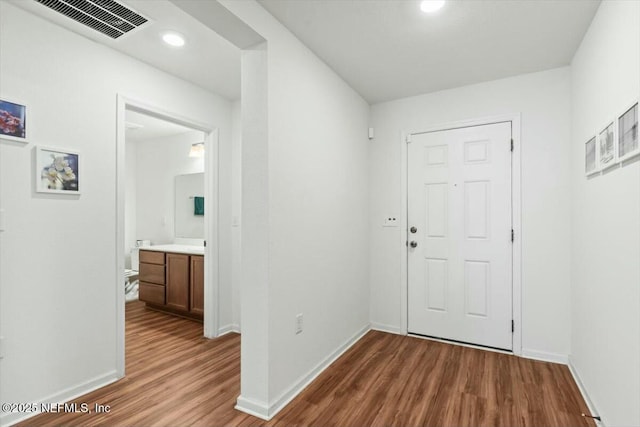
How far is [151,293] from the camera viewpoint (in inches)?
166

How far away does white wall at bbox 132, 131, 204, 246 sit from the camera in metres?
4.75

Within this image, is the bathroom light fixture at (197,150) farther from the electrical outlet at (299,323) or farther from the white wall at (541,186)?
the white wall at (541,186)

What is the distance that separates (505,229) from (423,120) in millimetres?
1310

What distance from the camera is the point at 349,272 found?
3092mm

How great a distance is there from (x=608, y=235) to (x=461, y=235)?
1372 mm

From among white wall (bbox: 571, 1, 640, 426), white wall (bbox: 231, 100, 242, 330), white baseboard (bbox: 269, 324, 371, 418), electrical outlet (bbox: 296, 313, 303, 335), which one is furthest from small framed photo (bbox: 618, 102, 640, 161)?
white wall (bbox: 231, 100, 242, 330)

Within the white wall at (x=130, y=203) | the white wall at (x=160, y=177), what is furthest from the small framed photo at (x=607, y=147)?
the white wall at (x=130, y=203)

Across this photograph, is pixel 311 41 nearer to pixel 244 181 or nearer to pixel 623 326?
pixel 244 181

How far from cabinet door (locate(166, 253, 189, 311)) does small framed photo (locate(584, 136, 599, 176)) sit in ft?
12.5

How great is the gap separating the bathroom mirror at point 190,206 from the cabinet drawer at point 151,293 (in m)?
0.85

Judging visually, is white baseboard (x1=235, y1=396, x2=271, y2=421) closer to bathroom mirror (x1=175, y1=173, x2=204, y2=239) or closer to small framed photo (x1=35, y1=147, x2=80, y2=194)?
small framed photo (x1=35, y1=147, x2=80, y2=194)

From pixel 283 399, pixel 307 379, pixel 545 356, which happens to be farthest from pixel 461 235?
pixel 283 399

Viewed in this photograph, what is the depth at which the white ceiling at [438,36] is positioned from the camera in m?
1.95

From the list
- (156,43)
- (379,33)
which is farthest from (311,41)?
(156,43)
